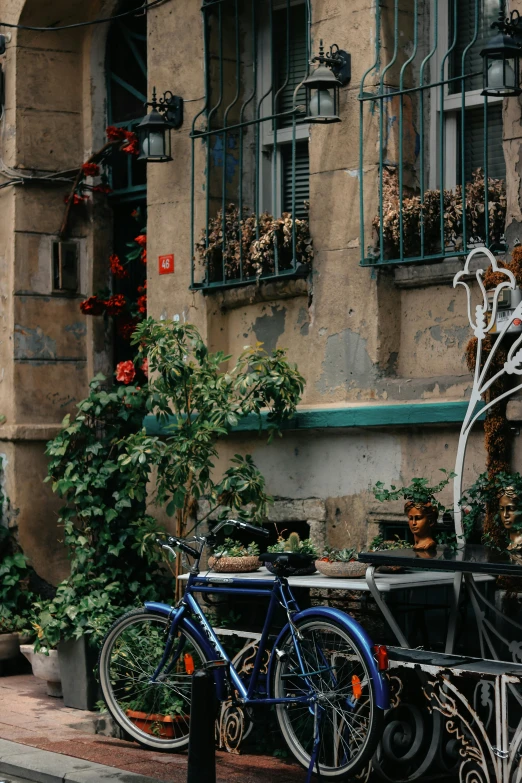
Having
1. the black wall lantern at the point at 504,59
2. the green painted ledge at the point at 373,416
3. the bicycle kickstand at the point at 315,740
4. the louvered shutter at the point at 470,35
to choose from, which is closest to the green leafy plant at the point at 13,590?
the green painted ledge at the point at 373,416

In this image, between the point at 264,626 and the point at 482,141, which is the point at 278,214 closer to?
the point at 482,141

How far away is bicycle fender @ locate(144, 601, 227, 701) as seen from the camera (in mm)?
6946

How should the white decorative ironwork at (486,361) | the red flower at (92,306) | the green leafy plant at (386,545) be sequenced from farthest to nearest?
the red flower at (92,306) → the green leafy plant at (386,545) → the white decorative ironwork at (486,361)

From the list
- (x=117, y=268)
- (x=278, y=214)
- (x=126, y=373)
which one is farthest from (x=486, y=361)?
(x=117, y=268)

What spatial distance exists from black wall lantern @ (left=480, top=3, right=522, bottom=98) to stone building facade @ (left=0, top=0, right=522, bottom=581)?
0.12m

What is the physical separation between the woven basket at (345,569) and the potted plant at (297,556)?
183 millimetres

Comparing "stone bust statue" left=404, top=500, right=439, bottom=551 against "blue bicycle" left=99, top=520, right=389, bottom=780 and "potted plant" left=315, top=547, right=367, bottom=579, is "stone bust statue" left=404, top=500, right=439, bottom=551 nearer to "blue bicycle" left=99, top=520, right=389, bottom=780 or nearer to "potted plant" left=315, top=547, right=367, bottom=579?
"potted plant" left=315, top=547, right=367, bottom=579

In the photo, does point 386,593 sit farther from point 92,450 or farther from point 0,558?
point 0,558

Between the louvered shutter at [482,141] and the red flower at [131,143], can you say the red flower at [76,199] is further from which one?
the louvered shutter at [482,141]

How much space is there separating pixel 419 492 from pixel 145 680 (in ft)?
6.59

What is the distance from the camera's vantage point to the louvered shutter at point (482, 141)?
305 inches

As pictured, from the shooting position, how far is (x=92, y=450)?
962 cm

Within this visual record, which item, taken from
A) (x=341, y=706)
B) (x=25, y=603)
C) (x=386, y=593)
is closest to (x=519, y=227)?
(x=386, y=593)

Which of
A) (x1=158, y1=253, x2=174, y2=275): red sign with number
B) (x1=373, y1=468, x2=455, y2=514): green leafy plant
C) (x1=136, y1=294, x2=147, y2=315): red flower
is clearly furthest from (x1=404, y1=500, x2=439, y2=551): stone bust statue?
(x1=136, y1=294, x2=147, y2=315): red flower
